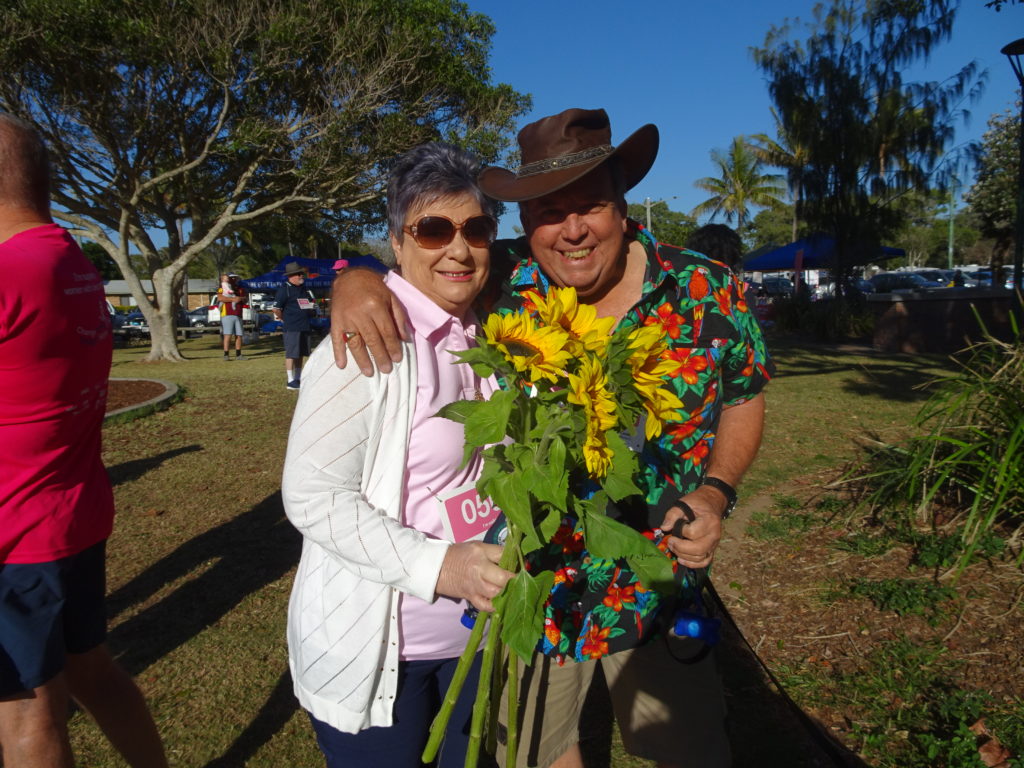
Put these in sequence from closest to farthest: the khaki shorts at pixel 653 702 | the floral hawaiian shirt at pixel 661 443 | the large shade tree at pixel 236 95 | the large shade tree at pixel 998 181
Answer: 1. the floral hawaiian shirt at pixel 661 443
2. the khaki shorts at pixel 653 702
3. the large shade tree at pixel 236 95
4. the large shade tree at pixel 998 181

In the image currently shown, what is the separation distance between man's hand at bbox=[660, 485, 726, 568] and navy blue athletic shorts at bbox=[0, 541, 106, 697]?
67.8 inches

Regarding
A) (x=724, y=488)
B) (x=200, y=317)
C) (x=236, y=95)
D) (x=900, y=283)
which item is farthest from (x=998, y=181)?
(x=200, y=317)

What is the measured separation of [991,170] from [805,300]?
17.7 metres

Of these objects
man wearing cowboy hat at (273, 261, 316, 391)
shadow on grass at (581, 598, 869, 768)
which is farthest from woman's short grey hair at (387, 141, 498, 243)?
man wearing cowboy hat at (273, 261, 316, 391)

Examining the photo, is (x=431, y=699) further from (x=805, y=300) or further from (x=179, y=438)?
(x=805, y=300)

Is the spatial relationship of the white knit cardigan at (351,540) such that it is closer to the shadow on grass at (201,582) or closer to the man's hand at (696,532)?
the man's hand at (696,532)

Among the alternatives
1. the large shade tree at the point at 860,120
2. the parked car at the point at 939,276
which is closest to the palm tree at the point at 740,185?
the parked car at the point at 939,276

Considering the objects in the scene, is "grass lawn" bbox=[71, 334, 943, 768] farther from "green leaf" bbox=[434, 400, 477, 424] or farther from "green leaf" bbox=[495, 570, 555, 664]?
"green leaf" bbox=[434, 400, 477, 424]

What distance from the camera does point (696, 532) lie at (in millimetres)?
1729

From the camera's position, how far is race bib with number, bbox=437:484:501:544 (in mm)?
1688

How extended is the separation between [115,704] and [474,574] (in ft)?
5.18

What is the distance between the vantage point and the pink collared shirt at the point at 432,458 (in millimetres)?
1681

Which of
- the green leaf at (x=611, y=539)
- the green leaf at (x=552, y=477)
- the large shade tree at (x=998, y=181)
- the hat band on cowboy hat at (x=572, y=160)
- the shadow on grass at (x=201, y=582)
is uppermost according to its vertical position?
the large shade tree at (x=998, y=181)

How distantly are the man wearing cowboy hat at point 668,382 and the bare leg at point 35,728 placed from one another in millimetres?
1265
